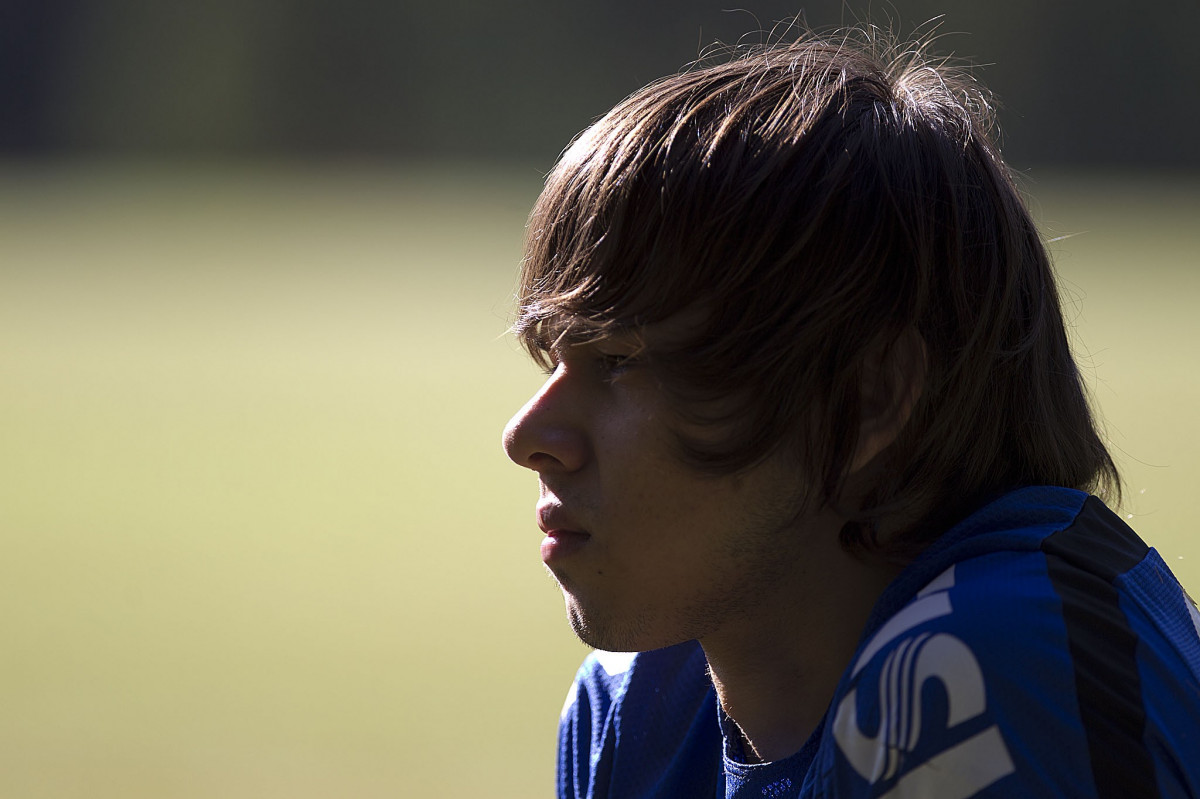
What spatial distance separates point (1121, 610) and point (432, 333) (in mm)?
7059

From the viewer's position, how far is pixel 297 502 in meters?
4.94

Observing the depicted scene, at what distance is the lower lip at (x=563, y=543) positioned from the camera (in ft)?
3.57

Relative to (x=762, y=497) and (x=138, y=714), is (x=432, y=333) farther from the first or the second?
(x=762, y=497)

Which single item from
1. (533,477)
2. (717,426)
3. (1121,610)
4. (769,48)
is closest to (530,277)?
(717,426)

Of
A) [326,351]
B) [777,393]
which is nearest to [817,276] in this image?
[777,393]

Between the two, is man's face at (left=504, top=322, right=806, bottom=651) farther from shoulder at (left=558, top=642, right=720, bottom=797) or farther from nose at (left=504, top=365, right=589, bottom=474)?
shoulder at (left=558, top=642, right=720, bottom=797)

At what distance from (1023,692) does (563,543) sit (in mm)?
423

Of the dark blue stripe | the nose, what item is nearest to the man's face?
the nose

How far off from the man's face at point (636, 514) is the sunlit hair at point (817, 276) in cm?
2

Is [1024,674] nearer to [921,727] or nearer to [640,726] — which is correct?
[921,727]

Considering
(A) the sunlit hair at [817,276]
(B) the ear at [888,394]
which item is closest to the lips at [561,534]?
(A) the sunlit hair at [817,276]

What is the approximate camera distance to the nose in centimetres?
108

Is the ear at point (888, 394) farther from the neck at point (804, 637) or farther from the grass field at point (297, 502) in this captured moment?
the grass field at point (297, 502)

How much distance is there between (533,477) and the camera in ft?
18.4
